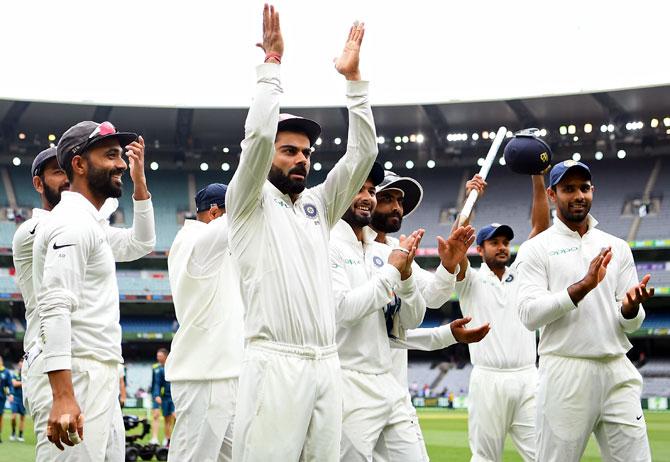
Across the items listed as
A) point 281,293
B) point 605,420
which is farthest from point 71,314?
point 605,420

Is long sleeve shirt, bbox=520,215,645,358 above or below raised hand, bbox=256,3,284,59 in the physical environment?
below

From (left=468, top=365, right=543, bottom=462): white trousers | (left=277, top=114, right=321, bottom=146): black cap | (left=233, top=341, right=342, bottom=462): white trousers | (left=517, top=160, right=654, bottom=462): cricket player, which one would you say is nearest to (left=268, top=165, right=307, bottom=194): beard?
(left=277, top=114, right=321, bottom=146): black cap

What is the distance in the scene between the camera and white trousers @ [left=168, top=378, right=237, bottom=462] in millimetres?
6203

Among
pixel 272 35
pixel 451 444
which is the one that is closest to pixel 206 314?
pixel 272 35

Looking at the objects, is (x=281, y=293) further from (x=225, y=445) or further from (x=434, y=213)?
(x=434, y=213)

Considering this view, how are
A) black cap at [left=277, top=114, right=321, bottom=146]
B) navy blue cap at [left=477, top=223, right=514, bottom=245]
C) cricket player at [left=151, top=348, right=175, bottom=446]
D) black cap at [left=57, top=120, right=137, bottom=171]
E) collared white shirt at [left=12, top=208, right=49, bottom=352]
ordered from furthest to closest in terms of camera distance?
cricket player at [left=151, top=348, right=175, bottom=446] < navy blue cap at [left=477, top=223, right=514, bottom=245] < collared white shirt at [left=12, top=208, right=49, bottom=352] < black cap at [left=57, top=120, right=137, bottom=171] < black cap at [left=277, top=114, right=321, bottom=146]

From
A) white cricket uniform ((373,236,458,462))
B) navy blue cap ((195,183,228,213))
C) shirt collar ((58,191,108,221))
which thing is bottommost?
white cricket uniform ((373,236,458,462))

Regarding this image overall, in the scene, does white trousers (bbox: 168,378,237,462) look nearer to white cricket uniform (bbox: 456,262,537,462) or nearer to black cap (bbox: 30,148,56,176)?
black cap (bbox: 30,148,56,176)

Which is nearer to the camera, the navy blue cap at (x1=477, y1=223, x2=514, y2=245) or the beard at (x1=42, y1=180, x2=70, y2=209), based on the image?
the beard at (x1=42, y1=180, x2=70, y2=209)

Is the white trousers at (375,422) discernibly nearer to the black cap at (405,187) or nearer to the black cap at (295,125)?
the black cap at (405,187)

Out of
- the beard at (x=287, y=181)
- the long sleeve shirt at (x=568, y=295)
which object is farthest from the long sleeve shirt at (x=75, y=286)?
the long sleeve shirt at (x=568, y=295)

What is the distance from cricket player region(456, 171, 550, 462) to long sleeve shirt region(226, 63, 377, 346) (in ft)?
13.1

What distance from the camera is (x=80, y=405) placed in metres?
4.29

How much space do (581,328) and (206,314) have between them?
264 cm
